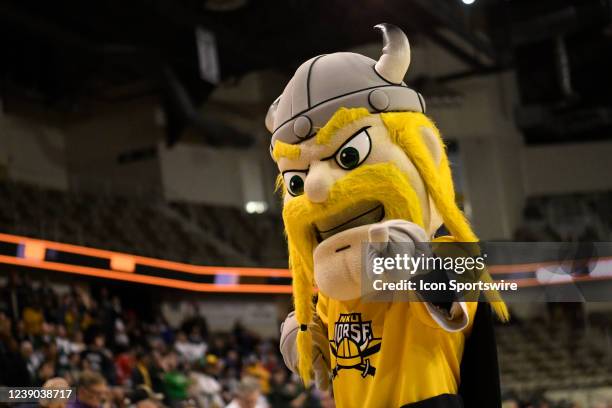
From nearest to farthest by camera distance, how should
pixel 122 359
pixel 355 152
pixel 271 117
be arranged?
pixel 355 152 < pixel 271 117 < pixel 122 359

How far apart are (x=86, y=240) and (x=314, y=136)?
9.93 m

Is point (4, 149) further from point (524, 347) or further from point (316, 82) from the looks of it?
point (316, 82)

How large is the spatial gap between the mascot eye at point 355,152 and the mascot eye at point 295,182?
152 millimetres

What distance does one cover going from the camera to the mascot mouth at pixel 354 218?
2676mm

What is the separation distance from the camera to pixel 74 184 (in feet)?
48.9

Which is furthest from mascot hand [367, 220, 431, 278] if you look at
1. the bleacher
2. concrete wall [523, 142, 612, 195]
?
concrete wall [523, 142, 612, 195]

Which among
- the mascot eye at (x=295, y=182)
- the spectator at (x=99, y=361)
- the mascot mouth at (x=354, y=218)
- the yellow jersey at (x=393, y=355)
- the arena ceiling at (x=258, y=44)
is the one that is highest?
the arena ceiling at (x=258, y=44)

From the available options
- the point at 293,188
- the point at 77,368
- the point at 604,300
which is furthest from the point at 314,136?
the point at 77,368

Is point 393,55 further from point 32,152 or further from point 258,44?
point 32,152

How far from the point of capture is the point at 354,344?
107 inches

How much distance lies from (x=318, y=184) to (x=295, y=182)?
18cm

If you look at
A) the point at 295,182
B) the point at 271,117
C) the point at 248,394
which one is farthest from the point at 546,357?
the point at 295,182

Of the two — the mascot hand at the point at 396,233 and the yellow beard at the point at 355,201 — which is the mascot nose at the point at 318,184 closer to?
the yellow beard at the point at 355,201

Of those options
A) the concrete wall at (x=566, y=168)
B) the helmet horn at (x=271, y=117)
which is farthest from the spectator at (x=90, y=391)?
the concrete wall at (x=566, y=168)
